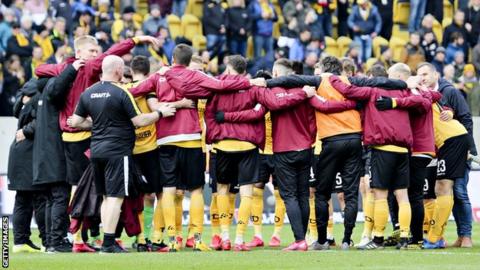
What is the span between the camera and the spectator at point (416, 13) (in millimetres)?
35344

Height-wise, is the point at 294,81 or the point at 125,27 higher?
the point at 125,27

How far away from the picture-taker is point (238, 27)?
1289 inches

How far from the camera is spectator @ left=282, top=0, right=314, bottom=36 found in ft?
110

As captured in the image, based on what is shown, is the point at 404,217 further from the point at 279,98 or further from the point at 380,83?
the point at 279,98

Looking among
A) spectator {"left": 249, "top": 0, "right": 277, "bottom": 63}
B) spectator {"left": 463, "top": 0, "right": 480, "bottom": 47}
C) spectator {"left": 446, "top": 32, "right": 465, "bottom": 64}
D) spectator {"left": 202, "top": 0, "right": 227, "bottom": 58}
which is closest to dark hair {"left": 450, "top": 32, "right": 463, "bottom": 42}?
spectator {"left": 446, "top": 32, "right": 465, "bottom": 64}

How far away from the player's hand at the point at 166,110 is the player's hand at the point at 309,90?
5.42ft

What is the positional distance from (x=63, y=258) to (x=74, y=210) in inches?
46.4

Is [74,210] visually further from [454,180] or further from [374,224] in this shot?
[454,180]

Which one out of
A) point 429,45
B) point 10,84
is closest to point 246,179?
point 10,84

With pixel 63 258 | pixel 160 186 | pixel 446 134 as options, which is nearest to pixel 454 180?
pixel 446 134

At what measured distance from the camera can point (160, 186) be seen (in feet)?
60.8

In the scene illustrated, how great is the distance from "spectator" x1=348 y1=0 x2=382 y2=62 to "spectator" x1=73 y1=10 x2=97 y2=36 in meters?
6.46

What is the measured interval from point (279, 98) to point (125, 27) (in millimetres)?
13736

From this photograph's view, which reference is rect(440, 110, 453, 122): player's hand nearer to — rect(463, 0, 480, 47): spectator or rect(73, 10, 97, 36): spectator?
rect(73, 10, 97, 36): spectator
